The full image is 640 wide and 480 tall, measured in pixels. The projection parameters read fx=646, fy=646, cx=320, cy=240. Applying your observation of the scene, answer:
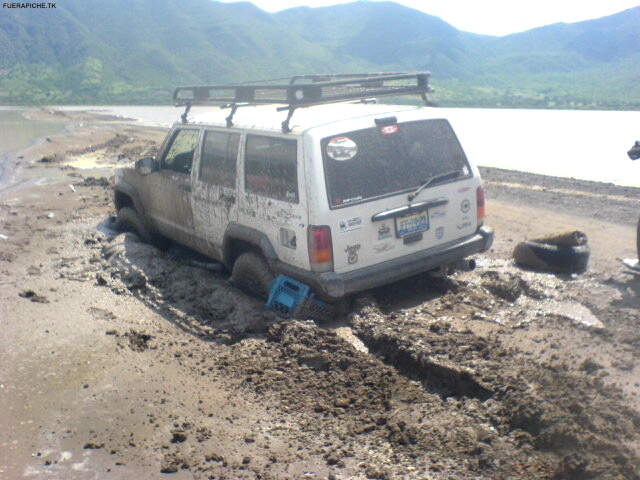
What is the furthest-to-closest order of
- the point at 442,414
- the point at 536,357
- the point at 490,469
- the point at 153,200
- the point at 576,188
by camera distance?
the point at 576,188 → the point at 153,200 → the point at 536,357 → the point at 442,414 → the point at 490,469

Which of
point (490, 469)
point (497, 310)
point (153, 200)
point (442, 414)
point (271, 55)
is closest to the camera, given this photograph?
point (490, 469)

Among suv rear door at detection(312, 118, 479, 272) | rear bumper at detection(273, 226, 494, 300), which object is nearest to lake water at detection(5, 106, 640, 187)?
suv rear door at detection(312, 118, 479, 272)

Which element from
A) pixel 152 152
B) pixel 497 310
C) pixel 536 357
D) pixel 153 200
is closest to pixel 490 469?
pixel 536 357

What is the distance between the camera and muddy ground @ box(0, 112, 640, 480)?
3.78 metres

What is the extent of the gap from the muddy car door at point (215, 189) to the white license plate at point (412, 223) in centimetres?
161

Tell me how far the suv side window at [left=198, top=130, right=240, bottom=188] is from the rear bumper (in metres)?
1.16

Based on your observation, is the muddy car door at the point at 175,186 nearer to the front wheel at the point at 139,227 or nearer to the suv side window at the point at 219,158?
the suv side window at the point at 219,158

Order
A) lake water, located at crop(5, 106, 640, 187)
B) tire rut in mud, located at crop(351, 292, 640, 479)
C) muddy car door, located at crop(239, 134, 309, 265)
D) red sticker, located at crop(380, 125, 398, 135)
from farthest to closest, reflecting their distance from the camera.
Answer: lake water, located at crop(5, 106, 640, 187) < red sticker, located at crop(380, 125, 398, 135) < muddy car door, located at crop(239, 134, 309, 265) < tire rut in mud, located at crop(351, 292, 640, 479)

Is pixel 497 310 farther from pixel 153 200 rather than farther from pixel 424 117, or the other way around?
pixel 153 200

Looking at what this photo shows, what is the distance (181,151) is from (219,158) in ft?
3.34

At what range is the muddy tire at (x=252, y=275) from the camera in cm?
589

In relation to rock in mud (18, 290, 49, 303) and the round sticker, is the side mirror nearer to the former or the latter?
rock in mud (18, 290, 49, 303)

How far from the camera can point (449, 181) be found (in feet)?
18.9

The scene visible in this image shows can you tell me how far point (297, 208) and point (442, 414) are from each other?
81.0 inches
